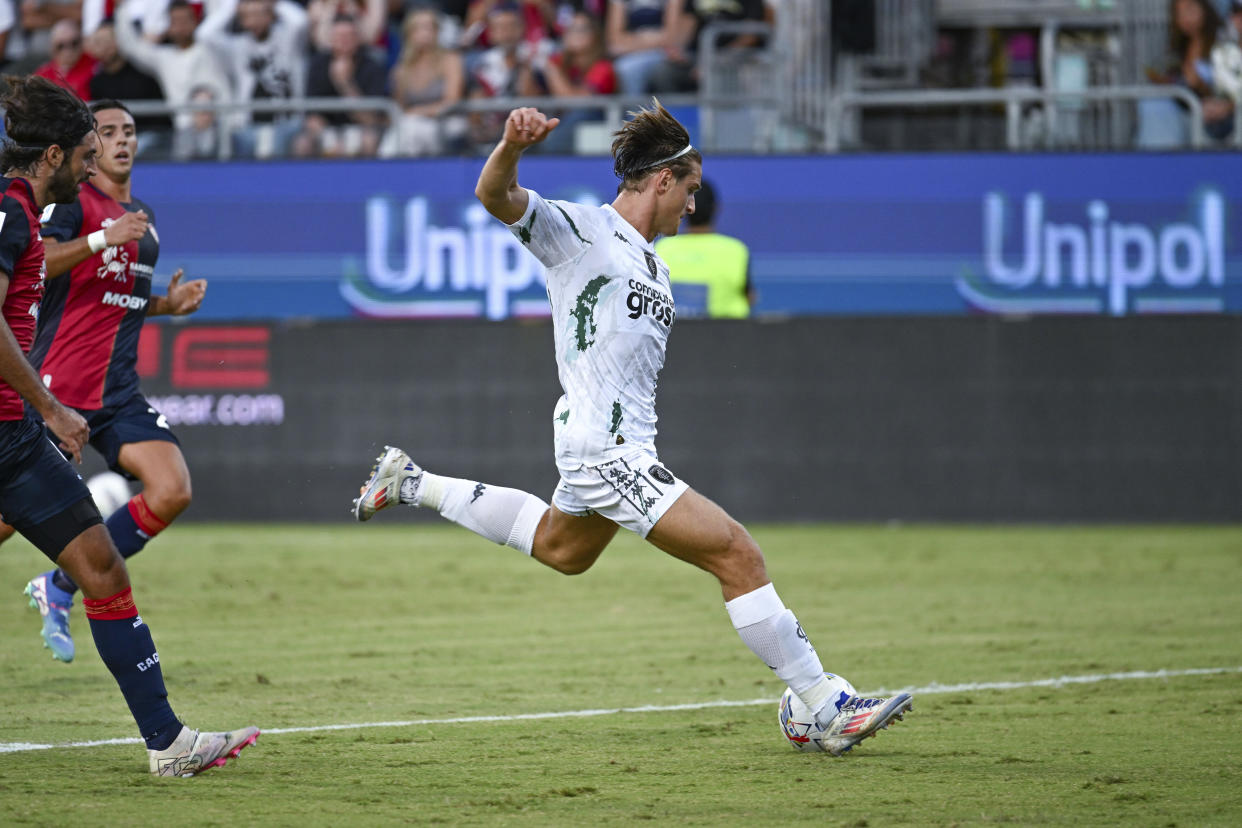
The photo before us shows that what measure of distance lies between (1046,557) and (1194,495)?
2.70 m

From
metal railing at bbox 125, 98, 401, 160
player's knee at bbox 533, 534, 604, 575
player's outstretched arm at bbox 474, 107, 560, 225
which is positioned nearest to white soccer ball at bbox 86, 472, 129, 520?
metal railing at bbox 125, 98, 401, 160

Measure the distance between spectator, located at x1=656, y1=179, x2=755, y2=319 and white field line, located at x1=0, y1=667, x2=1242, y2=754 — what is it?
575 cm

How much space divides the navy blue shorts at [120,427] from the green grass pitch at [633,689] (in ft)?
3.49

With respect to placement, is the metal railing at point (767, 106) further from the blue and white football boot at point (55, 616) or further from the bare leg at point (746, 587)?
the bare leg at point (746, 587)

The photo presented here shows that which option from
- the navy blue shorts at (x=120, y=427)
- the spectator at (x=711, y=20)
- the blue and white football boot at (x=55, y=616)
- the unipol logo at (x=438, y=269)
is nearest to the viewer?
the blue and white football boot at (x=55, y=616)

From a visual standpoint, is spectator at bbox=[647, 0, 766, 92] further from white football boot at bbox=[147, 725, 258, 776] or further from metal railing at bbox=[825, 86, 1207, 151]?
white football boot at bbox=[147, 725, 258, 776]

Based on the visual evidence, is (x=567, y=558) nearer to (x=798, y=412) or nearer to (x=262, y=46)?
(x=798, y=412)

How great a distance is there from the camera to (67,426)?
5359 millimetres

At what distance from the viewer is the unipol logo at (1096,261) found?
16547 mm

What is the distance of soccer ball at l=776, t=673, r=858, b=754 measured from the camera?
6.05 meters

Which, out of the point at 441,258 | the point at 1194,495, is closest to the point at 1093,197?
the point at 1194,495

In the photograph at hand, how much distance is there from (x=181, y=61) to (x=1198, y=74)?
10692mm

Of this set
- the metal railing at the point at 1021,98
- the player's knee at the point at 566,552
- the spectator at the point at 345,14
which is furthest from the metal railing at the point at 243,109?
the player's knee at the point at 566,552

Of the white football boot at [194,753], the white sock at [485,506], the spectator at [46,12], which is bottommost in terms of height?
the white football boot at [194,753]
